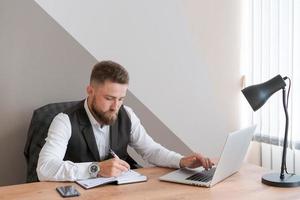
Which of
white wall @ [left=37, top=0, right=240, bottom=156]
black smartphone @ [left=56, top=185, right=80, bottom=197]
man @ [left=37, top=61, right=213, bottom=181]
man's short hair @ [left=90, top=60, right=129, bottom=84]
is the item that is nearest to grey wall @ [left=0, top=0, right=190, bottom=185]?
white wall @ [left=37, top=0, right=240, bottom=156]

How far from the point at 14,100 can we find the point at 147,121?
1048 mm

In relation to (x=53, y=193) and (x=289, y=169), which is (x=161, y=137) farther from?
(x=53, y=193)

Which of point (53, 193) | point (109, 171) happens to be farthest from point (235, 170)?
point (53, 193)

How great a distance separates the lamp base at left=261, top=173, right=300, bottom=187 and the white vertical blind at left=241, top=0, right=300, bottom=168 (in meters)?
1.08

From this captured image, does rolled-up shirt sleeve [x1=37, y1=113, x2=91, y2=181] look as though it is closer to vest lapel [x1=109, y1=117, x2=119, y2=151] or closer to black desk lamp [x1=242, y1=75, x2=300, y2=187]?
vest lapel [x1=109, y1=117, x2=119, y2=151]

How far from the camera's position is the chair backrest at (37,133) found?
247cm

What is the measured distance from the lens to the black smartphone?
5.44ft

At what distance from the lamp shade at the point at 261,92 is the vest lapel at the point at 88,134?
87 cm

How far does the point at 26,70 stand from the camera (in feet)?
9.06

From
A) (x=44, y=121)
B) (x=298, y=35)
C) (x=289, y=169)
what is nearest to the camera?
(x=44, y=121)

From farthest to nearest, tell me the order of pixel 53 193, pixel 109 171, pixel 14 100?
pixel 14 100 < pixel 109 171 < pixel 53 193

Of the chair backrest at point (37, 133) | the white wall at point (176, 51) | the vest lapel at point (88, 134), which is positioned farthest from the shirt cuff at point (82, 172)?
the white wall at point (176, 51)

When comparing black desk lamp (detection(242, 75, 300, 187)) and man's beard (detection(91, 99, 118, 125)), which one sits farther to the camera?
man's beard (detection(91, 99, 118, 125))

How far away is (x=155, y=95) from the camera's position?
3.24 m
